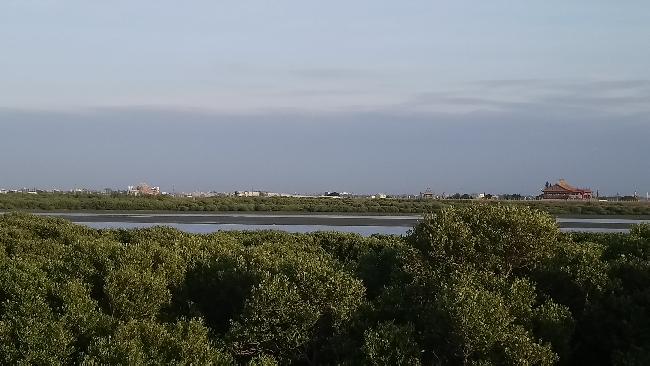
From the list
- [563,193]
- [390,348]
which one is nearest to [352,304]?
[390,348]

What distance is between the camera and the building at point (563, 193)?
7144 cm

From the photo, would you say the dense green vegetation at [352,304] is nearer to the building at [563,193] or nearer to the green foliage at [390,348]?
the green foliage at [390,348]

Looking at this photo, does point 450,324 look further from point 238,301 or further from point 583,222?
point 583,222

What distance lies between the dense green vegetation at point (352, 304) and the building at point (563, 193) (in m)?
60.5

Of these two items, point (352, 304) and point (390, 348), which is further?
point (352, 304)

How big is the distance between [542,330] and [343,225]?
3063 centimetres

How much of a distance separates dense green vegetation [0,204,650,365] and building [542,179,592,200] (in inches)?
2384

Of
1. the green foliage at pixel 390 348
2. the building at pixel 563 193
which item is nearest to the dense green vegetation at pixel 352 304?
the green foliage at pixel 390 348

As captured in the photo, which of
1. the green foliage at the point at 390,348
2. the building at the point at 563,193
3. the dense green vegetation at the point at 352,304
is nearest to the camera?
the green foliage at the point at 390,348

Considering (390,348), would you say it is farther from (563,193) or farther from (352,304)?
(563,193)

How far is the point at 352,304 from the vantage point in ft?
36.2

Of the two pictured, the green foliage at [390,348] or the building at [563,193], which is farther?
the building at [563,193]

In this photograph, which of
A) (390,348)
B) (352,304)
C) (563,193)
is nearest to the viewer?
(390,348)

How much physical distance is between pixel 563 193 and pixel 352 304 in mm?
66575
